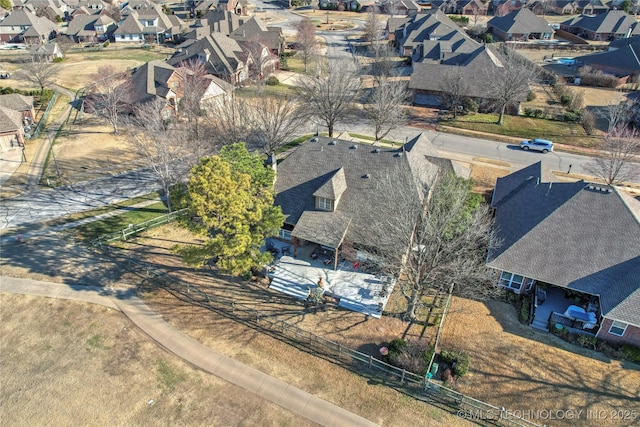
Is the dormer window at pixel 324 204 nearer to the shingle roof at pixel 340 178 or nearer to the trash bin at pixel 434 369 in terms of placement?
the shingle roof at pixel 340 178

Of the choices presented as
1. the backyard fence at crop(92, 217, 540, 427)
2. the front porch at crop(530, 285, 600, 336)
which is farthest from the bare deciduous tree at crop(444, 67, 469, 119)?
the backyard fence at crop(92, 217, 540, 427)

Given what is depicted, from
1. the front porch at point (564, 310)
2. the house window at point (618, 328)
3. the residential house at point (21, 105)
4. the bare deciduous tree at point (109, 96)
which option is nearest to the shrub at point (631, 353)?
the house window at point (618, 328)

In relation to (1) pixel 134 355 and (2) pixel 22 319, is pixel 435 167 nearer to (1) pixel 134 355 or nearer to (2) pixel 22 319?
(1) pixel 134 355

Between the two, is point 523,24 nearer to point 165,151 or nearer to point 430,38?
point 430,38

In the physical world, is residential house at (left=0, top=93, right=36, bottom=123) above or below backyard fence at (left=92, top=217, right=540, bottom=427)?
above

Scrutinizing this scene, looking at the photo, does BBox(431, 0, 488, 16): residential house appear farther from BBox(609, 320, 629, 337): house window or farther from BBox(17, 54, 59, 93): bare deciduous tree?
BBox(609, 320, 629, 337): house window

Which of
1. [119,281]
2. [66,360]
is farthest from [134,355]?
[119,281]

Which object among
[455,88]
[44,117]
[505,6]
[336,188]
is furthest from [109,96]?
[505,6]
